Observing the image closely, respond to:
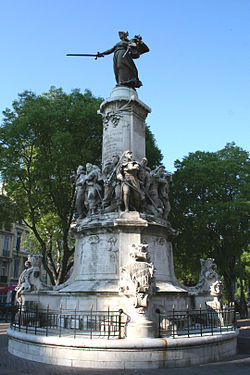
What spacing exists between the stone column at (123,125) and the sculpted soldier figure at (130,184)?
1.82 m

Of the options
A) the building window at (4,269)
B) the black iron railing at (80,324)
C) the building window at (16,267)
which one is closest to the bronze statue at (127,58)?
the black iron railing at (80,324)

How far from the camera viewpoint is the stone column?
1452cm

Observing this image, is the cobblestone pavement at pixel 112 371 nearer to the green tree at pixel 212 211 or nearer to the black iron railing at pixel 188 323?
the black iron railing at pixel 188 323

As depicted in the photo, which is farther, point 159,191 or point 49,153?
point 49,153

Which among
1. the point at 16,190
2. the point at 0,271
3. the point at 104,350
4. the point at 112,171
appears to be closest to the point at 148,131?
the point at 16,190

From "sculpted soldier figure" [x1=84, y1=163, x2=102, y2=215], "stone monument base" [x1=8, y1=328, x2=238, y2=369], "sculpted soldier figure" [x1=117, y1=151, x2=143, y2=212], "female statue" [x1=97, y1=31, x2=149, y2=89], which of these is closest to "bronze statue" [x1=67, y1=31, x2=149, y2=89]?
"female statue" [x1=97, y1=31, x2=149, y2=89]

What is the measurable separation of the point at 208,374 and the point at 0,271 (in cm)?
3783

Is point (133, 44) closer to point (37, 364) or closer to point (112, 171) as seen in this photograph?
point (112, 171)

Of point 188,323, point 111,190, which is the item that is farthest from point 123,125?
point 188,323

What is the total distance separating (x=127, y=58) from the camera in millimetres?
16375

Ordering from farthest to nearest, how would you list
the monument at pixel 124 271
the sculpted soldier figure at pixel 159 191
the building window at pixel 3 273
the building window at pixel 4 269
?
1. the building window at pixel 4 269
2. the building window at pixel 3 273
3. the sculpted soldier figure at pixel 159 191
4. the monument at pixel 124 271

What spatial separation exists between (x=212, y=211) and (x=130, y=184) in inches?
488

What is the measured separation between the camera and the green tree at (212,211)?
2284 centimetres

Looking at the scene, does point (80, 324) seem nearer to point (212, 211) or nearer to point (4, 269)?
point (212, 211)
